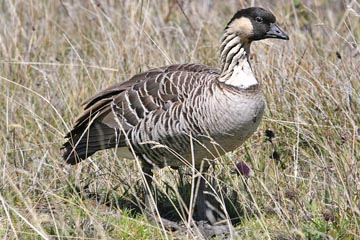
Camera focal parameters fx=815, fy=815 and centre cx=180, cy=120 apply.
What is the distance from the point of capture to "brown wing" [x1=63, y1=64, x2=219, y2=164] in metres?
5.39

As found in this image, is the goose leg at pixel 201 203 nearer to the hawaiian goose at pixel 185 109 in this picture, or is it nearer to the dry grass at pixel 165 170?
the hawaiian goose at pixel 185 109

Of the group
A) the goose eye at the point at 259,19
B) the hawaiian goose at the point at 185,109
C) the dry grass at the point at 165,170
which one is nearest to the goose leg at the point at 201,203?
the hawaiian goose at the point at 185,109

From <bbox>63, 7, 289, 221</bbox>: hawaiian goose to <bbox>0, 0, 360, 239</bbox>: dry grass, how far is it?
20 centimetres

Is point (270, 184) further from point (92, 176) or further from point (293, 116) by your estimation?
point (92, 176)

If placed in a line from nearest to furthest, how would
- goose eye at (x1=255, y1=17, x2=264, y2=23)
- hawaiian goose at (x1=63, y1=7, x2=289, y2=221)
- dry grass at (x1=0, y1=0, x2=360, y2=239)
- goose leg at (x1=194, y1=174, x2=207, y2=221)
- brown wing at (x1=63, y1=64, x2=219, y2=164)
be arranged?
dry grass at (x1=0, y1=0, x2=360, y2=239) → hawaiian goose at (x1=63, y1=7, x2=289, y2=221) → goose eye at (x1=255, y1=17, x2=264, y2=23) → brown wing at (x1=63, y1=64, x2=219, y2=164) → goose leg at (x1=194, y1=174, x2=207, y2=221)

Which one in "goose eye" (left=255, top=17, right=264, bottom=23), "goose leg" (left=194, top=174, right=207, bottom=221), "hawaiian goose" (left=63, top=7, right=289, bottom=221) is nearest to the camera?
"hawaiian goose" (left=63, top=7, right=289, bottom=221)

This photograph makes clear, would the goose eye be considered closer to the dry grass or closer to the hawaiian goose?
the hawaiian goose

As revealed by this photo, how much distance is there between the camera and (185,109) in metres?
5.20

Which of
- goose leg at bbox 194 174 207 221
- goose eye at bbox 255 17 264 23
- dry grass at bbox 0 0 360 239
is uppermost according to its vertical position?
goose eye at bbox 255 17 264 23

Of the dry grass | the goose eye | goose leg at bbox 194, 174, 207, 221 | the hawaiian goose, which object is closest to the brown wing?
the hawaiian goose

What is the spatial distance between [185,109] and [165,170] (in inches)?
36.0

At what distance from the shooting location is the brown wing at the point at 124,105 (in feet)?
17.7

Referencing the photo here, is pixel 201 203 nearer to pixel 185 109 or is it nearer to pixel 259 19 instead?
pixel 185 109

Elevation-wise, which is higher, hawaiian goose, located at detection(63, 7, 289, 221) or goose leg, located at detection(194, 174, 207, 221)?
hawaiian goose, located at detection(63, 7, 289, 221)
